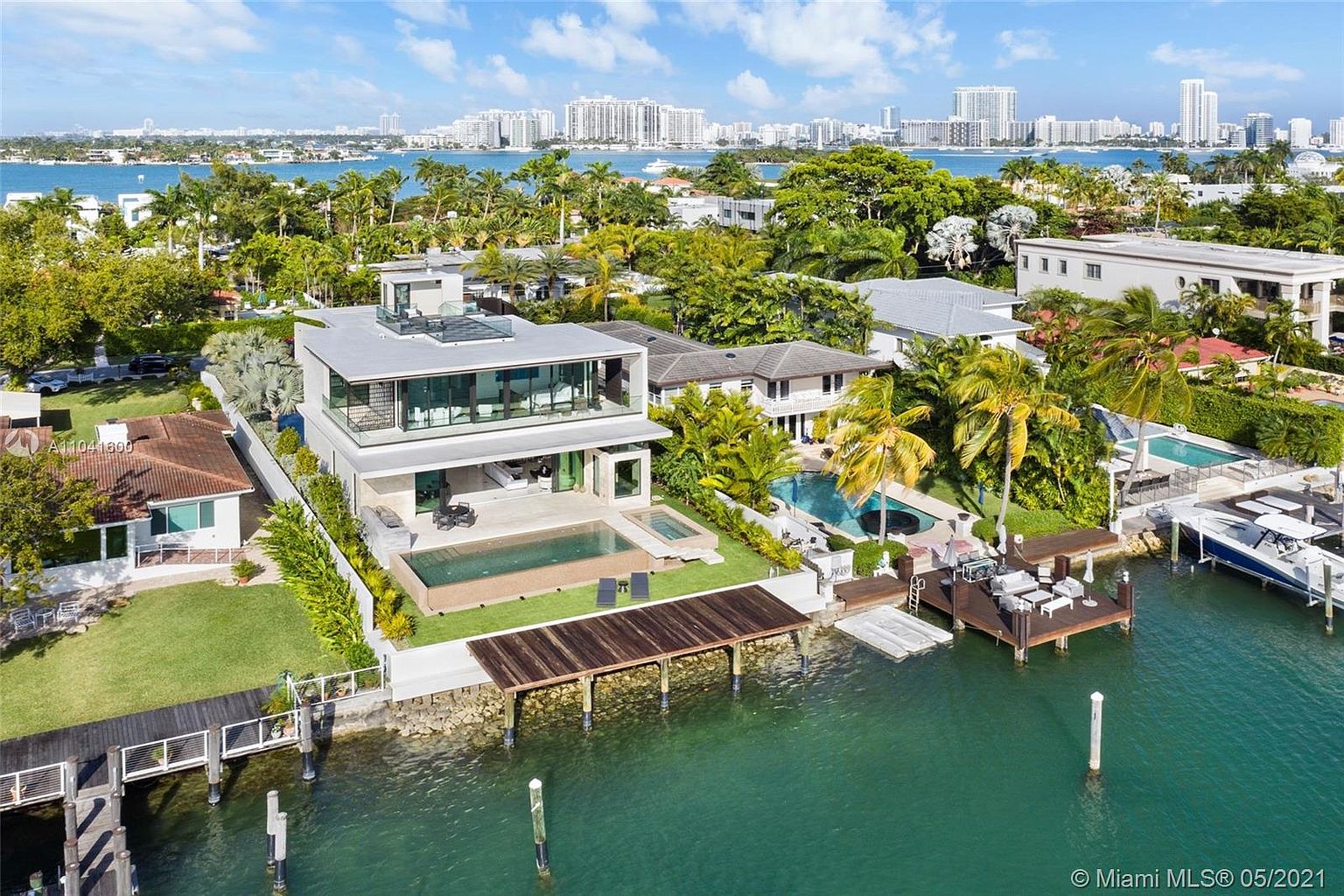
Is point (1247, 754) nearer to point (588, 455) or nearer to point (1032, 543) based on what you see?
point (1032, 543)

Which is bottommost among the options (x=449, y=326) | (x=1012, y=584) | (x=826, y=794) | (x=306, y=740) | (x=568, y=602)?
(x=826, y=794)

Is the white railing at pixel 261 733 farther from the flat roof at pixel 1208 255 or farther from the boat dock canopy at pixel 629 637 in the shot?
the flat roof at pixel 1208 255

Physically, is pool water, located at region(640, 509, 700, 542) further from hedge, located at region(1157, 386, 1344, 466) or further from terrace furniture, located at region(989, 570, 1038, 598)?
hedge, located at region(1157, 386, 1344, 466)

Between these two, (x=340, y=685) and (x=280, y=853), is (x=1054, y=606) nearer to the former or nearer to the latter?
(x=340, y=685)

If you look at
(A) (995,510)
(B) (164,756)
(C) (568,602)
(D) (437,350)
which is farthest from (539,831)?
(A) (995,510)

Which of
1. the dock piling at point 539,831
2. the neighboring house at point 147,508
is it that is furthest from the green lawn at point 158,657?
the dock piling at point 539,831
